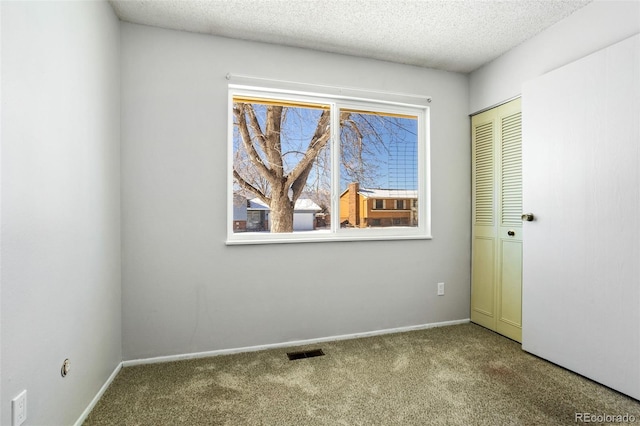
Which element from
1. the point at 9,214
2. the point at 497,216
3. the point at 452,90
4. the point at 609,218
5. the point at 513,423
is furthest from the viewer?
the point at 452,90

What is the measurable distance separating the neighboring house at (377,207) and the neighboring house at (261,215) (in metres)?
0.28

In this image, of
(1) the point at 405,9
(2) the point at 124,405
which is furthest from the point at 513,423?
(1) the point at 405,9

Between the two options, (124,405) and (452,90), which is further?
(452,90)

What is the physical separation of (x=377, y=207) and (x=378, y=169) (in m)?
0.35

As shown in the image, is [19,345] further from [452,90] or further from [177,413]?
[452,90]

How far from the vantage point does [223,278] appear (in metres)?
2.45

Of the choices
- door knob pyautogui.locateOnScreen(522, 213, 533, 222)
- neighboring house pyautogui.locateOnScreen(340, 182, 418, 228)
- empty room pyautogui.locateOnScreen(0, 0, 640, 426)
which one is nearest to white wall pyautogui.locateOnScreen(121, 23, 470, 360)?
empty room pyautogui.locateOnScreen(0, 0, 640, 426)

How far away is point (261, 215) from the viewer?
2.65 meters

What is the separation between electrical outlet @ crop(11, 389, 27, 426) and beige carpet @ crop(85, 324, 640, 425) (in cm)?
55

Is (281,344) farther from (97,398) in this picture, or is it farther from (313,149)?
(313,149)

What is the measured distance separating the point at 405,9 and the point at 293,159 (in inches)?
52.5

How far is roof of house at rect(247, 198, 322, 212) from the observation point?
2641 millimetres

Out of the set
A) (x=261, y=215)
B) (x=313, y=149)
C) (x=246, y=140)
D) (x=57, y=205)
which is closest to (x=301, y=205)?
(x=261, y=215)

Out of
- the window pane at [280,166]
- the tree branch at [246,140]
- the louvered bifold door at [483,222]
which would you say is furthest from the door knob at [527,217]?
the tree branch at [246,140]
